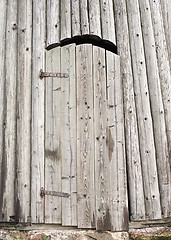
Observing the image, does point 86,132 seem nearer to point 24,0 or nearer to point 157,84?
point 157,84

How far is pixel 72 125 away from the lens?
5.01m

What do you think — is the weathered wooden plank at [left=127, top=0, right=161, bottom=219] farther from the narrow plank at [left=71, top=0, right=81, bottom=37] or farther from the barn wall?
the narrow plank at [left=71, top=0, right=81, bottom=37]

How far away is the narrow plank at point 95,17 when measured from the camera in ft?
17.6

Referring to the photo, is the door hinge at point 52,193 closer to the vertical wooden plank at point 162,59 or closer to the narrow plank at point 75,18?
the vertical wooden plank at point 162,59

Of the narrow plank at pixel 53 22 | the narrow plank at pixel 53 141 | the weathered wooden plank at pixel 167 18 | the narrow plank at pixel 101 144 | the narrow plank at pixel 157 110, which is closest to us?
the narrow plank at pixel 101 144

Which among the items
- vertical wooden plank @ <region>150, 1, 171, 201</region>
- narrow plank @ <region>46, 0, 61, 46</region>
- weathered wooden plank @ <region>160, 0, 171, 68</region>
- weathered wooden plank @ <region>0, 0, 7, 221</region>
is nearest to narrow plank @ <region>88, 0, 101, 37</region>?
narrow plank @ <region>46, 0, 61, 46</region>

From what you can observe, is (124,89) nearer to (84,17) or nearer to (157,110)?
(157,110)

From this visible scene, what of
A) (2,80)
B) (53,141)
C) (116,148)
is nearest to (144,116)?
(116,148)

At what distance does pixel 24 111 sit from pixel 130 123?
1.59m

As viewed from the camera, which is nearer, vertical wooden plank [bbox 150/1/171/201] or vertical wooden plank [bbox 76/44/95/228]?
vertical wooden plank [bbox 76/44/95/228]

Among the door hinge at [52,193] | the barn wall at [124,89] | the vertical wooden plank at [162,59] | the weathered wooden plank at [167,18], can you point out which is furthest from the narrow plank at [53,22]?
the door hinge at [52,193]

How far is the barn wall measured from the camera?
485cm

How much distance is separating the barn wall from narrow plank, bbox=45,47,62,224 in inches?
3.6

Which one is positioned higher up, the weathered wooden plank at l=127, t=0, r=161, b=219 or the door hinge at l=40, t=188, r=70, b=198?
the weathered wooden plank at l=127, t=0, r=161, b=219
